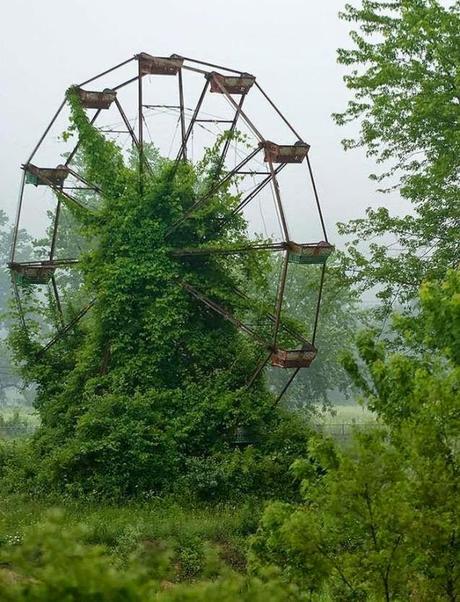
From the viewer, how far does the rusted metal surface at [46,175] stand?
24.5 meters

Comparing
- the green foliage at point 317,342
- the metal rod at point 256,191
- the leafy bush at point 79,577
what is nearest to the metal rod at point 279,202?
the metal rod at point 256,191

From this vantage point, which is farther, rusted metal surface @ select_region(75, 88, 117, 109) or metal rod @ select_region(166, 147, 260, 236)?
rusted metal surface @ select_region(75, 88, 117, 109)

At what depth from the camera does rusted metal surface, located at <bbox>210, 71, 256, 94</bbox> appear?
2403 cm

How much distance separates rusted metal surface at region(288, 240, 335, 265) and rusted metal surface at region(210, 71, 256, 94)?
18.0 ft

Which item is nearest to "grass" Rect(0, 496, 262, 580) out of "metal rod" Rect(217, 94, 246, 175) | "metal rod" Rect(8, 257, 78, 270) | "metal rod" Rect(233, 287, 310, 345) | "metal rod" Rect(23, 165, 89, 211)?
"metal rod" Rect(233, 287, 310, 345)

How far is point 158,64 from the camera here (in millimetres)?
24328

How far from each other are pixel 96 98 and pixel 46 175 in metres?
2.59

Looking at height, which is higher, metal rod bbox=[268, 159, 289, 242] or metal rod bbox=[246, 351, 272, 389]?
metal rod bbox=[268, 159, 289, 242]

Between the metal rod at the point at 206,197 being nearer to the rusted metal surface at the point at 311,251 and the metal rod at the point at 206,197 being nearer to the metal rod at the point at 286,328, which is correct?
the metal rod at the point at 286,328

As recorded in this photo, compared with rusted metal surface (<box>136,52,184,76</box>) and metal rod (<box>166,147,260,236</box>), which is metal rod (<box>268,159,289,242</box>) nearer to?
metal rod (<box>166,147,260,236</box>)

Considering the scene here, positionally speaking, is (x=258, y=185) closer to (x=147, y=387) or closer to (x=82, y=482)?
(x=147, y=387)

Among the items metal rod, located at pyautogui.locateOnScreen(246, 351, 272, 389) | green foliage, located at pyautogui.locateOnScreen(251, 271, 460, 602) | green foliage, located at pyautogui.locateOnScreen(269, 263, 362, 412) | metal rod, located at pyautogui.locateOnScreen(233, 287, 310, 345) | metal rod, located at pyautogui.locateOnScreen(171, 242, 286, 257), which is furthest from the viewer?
green foliage, located at pyautogui.locateOnScreen(269, 263, 362, 412)

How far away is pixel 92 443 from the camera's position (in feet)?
67.7

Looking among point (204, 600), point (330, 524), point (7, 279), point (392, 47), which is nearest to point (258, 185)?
point (392, 47)
